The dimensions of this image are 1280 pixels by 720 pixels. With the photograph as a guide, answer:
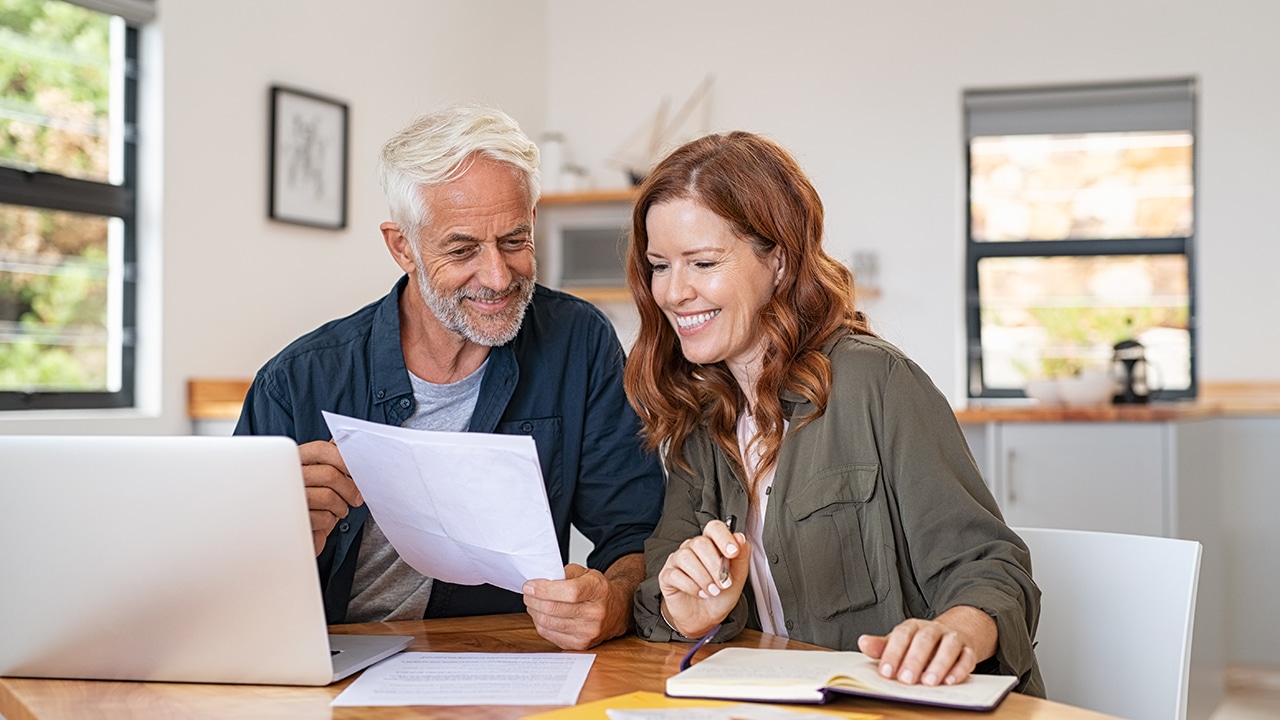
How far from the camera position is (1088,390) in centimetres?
381

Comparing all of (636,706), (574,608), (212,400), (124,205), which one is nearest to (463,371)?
(574,608)

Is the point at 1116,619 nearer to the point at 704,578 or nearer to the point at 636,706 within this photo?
the point at 704,578

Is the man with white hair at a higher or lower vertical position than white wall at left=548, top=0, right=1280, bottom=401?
lower

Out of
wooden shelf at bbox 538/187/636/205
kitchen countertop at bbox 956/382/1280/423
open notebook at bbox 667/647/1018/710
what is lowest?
open notebook at bbox 667/647/1018/710

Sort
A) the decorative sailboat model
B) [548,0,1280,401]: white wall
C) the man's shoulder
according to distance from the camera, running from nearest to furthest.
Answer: the man's shoulder
[548,0,1280,401]: white wall
the decorative sailboat model

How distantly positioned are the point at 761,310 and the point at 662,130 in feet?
12.8

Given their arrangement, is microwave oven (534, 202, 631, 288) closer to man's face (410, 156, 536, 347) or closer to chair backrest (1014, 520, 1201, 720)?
man's face (410, 156, 536, 347)

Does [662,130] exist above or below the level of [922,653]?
above

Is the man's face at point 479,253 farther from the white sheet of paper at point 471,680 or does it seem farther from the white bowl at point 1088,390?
the white bowl at point 1088,390

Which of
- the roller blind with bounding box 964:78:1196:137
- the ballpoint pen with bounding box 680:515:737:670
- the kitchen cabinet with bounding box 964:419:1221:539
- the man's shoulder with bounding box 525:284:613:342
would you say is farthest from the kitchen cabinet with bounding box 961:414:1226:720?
the ballpoint pen with bounding box 680:515:737:670

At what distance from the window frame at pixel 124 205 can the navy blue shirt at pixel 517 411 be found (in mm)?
1976

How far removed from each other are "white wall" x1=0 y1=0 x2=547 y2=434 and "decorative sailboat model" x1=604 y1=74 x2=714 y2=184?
1012 mm

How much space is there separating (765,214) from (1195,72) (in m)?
3.89

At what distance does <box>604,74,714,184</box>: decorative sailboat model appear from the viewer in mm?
5359
